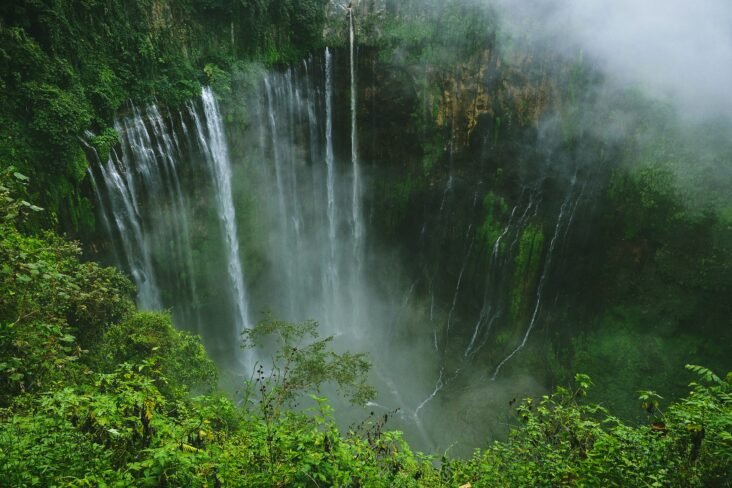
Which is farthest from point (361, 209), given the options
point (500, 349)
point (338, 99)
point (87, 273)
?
point (87, 273)

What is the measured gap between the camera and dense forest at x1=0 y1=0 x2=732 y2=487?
33.2ft

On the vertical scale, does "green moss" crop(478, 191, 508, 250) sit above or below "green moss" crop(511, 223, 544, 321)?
above

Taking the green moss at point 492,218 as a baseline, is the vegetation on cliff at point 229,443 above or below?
above

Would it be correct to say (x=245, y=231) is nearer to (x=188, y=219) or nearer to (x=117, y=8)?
(x=188, y=219)

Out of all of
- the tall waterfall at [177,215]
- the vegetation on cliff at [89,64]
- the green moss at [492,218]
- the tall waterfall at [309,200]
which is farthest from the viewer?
the green moss at [492,218]

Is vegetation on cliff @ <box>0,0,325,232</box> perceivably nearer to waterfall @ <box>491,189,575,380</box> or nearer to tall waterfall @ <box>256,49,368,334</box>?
tall waterfall @ <box>256,49,368,334</box>

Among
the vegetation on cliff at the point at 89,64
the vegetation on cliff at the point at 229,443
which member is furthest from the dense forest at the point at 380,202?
the vegetation on cliff at the point at 229,443

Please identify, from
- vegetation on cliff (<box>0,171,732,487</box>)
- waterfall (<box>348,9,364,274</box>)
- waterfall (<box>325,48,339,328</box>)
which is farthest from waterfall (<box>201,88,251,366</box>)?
vegetation on cliff (<box>0,171,732,487</box>)

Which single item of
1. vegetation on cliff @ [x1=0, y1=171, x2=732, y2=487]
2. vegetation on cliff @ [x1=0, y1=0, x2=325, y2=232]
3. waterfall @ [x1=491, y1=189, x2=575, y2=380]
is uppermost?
vegetation on cliff @ [x1=0, y1=0, x2=325, y2=232]

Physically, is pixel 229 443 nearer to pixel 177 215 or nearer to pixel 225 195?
pixel 177 215

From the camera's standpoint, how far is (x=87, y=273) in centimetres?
722

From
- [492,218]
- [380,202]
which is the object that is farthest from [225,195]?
[492,218]

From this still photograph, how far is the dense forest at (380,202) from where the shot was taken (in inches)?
399

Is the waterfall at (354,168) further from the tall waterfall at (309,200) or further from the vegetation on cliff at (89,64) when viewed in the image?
the vegetation on cliff at (89,64)
